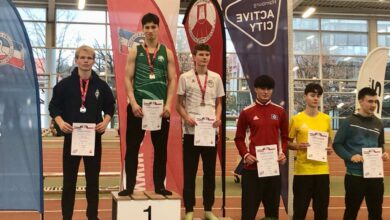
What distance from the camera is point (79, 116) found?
460 cm

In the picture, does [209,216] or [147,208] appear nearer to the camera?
[147,208]

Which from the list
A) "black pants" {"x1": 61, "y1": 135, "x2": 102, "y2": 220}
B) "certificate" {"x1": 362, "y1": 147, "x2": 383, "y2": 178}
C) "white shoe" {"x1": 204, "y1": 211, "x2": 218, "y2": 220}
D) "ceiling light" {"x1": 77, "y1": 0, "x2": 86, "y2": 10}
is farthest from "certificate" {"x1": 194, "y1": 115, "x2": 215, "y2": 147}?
"ceiling light" {"x1": 77, "y1": 0, "x2": 86, "y2": 10}

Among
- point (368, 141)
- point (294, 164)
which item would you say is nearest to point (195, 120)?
point (294, 164)

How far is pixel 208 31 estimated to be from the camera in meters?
5.48

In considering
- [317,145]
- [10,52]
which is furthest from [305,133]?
[10,52]

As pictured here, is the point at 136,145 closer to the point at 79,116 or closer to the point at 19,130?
the point at 79,116

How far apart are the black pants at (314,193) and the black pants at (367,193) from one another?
0.76 feet

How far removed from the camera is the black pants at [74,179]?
15.0ft

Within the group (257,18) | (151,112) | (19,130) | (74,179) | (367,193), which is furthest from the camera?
(257,18)

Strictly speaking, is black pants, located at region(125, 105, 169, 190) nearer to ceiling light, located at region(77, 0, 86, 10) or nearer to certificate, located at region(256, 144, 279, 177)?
certificate, located at region(256, 144, 279, 177)

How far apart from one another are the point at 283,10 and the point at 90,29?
16.4 metres

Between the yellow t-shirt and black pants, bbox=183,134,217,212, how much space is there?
2.81 ft

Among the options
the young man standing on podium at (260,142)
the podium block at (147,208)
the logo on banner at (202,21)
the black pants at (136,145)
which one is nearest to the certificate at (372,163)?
the young man standing on podium at (260,142)

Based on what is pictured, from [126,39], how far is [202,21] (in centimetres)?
94
